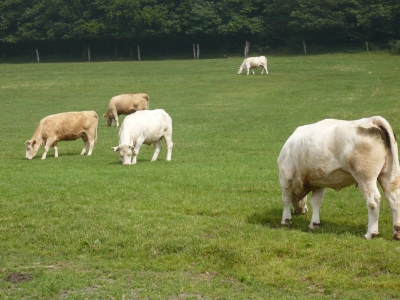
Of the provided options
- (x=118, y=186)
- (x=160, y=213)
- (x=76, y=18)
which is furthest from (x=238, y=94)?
(x=76, y=18)

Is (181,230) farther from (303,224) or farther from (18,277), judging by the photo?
(18,277)

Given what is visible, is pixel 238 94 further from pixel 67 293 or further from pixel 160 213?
pixel 67 293

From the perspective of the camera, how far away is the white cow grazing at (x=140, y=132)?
19.3 m

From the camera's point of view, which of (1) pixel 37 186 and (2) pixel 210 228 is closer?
(2) pixel 210 228

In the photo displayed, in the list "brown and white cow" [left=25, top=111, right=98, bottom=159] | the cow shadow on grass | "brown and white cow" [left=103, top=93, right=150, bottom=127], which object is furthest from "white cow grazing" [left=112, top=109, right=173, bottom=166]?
"brown and white cow" [left=103, top=93, right=150, bottom=127]

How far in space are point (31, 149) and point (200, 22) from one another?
53.5 m

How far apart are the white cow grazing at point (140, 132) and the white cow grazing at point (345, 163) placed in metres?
8.72

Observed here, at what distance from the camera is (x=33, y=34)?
75.9m

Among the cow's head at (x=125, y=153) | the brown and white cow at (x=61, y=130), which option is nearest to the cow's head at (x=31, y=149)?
the brown and white cow at (x=61, y=130)

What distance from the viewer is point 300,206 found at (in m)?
11.8

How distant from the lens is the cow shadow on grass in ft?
34.9

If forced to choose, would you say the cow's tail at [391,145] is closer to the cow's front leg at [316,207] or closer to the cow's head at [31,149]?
the cow's front leg at [316,207]

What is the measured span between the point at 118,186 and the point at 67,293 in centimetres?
660

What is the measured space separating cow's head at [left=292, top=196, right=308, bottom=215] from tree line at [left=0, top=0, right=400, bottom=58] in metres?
56.5
